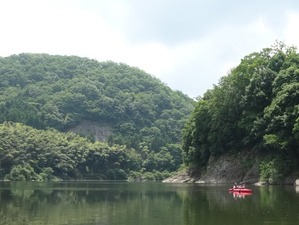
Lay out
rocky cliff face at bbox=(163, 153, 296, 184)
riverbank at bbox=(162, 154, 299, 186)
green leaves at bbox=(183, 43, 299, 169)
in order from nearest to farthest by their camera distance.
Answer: green leaves at bbox=(183, 43, 299, 169) → riverbank at bbox=(162, 154, 299, 186) → rocky cliff face at bbox=(163, 153, 296, 184)

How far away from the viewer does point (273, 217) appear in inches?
1121

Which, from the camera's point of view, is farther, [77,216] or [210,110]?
[210,110]

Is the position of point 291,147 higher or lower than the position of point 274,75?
lower

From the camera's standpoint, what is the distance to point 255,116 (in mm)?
81875

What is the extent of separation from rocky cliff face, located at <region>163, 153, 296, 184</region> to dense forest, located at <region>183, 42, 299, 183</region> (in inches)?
57.7

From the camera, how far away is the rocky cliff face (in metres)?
81.8

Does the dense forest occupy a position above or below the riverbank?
above

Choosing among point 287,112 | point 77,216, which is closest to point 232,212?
point 77,216

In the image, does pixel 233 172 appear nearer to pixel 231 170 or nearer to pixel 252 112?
pixel 231 170

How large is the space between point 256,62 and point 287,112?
2034 centimetres

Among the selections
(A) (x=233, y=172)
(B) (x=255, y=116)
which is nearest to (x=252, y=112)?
(B) (x=255, y=116)

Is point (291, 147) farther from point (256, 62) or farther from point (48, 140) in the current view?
point (48, 140)

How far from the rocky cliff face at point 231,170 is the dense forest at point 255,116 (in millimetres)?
1466

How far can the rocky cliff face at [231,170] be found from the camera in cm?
8181
